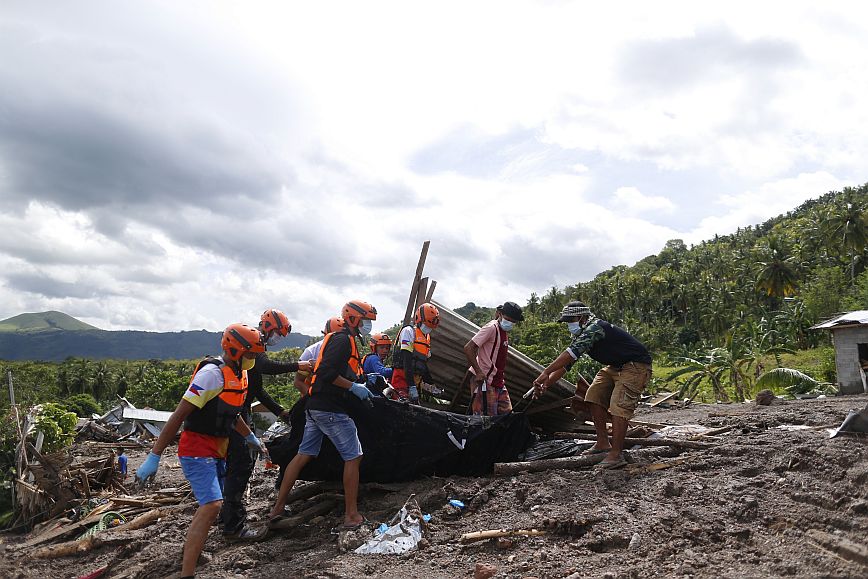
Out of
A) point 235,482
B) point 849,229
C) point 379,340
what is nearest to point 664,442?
point 379,340

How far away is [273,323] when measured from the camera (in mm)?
5895

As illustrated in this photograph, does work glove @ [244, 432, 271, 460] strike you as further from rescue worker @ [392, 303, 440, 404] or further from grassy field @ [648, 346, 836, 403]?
grassy field @ [648, 346, 836, 403]

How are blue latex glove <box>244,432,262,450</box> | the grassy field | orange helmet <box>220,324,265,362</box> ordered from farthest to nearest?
the grassy field < blue latex glove <box>244,432,262,450</box> < orange helmet <box>220,324,265,362</box>

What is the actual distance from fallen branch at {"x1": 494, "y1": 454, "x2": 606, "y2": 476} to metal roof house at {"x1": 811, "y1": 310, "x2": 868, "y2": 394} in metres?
15.4

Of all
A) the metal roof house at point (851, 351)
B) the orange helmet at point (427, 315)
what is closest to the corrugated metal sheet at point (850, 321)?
the metal roof house at point (851, 351)

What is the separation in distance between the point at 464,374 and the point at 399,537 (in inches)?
113

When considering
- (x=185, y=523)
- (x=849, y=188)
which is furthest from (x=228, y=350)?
(x=849, y=188)

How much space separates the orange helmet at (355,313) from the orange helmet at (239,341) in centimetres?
104

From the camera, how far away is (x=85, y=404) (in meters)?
29.9

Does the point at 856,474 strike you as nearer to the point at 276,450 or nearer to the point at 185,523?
the point at 276,450

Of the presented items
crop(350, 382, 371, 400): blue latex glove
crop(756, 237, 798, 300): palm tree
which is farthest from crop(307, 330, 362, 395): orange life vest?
crop(756, 237, 798, 300): palm tree

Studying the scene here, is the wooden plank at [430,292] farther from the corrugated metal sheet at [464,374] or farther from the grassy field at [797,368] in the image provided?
the grassy field at [797,368]

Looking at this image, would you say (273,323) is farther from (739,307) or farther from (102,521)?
(739,307)

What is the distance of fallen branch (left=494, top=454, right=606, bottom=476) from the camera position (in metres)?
5.77
